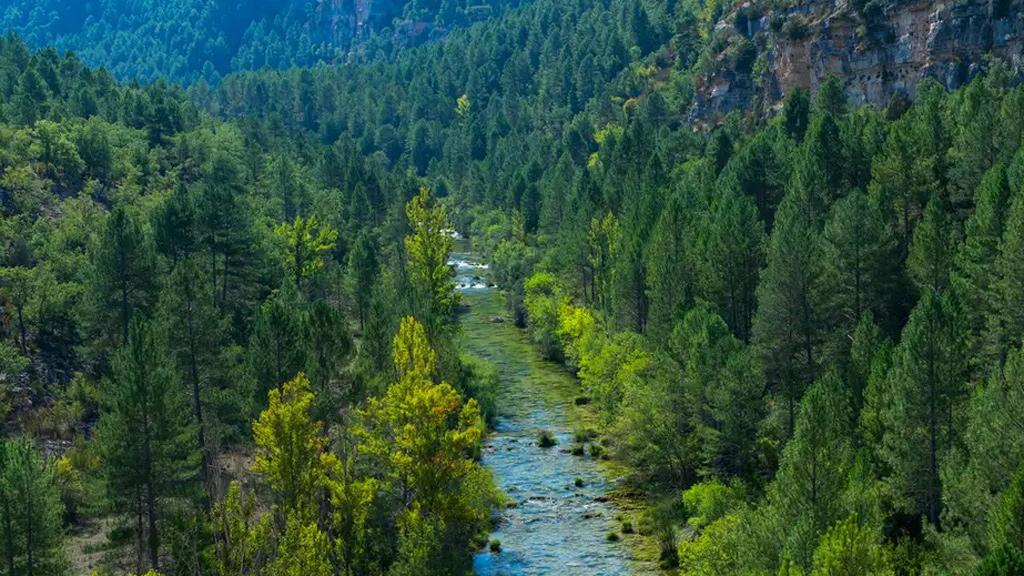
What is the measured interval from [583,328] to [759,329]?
3029cm

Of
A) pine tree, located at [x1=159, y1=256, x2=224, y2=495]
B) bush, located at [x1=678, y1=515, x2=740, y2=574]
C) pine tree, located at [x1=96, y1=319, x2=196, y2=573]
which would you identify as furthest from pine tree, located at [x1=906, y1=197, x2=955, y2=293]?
pine tree, located at [x1=96, y1=319, x2=196, y2=573]

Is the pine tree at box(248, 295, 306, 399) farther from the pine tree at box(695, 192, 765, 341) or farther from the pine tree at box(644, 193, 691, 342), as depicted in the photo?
the pine tree at box(695, 192, 765, 341)

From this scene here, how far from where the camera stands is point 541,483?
77688mm

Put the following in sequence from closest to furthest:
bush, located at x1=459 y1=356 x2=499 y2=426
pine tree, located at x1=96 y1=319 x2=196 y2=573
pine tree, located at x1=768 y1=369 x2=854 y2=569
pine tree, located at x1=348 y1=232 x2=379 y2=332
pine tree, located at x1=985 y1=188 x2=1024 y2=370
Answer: pine tree, located at x1=768 y1=369 x2=854 y2=569
pine tree, located at x1=96 y1=319 x2=196 y2=573
pine tree, located at x1=985 y1=188 x2=1024 y2=370
bush, located at x1=459 y1=356 x2=499 y2=426
pine tree, located at x1=348 y1=232 x2=379 y2=332

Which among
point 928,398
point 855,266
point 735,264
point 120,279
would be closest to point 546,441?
point 735,264

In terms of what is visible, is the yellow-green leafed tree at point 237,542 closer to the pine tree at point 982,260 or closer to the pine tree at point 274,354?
the pine tree at point 274,354

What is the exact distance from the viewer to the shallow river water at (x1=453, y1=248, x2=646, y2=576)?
2540 inches

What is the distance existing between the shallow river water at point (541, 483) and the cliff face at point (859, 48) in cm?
5576

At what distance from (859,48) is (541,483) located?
82.1 metres

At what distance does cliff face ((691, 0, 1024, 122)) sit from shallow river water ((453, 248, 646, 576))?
183 feet

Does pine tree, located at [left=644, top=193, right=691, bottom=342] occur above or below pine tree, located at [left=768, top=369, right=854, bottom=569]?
above

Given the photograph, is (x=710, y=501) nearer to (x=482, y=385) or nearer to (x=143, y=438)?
(x=143, y=438)

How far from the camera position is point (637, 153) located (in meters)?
147

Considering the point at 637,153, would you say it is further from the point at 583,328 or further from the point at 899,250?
the point at 899,250
